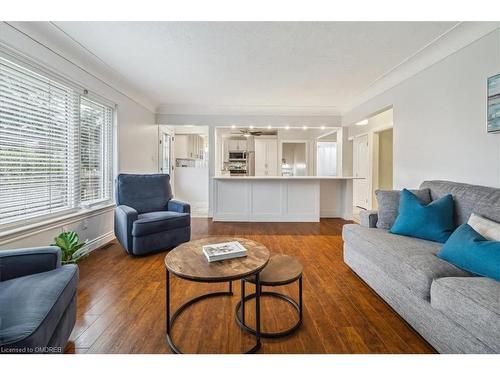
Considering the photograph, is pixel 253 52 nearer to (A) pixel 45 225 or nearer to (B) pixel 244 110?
(B) pixel 244 110

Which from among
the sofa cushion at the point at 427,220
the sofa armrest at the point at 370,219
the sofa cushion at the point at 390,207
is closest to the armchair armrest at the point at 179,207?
the sofa armrest at the point at 370,219

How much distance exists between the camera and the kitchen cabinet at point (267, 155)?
771 cm

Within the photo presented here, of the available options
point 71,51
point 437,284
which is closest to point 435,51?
point 437,284

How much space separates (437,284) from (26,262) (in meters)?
2.32

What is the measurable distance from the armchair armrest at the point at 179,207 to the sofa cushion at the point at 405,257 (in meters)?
2.14

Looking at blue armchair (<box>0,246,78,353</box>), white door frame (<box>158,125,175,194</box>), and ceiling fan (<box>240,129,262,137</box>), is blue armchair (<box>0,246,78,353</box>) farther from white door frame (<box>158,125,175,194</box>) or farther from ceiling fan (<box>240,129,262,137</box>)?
ceiling fan (<box>240,129,262,137</box>)

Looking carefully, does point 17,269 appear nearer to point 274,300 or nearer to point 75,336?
point 75,336

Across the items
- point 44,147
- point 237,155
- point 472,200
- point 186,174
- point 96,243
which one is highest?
point 237,155

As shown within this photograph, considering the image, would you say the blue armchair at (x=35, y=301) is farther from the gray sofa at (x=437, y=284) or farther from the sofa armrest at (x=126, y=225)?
the gray sofa at (x=437, y=284)

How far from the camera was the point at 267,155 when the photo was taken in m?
7.73

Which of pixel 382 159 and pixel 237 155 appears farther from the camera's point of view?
pixel 237 155

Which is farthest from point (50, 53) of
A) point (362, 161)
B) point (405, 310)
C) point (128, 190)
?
point (362, 161)

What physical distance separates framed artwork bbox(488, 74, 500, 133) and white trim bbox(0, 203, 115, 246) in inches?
164

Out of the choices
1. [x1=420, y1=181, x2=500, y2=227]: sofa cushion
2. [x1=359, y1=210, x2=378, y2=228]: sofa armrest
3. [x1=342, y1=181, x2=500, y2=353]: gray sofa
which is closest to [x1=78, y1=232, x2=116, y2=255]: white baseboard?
[x1=342, y1=181, x2=500, y2=353]: gray sofa
